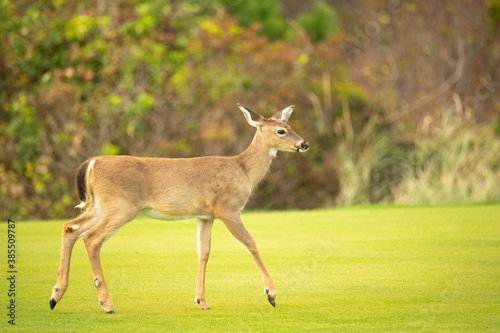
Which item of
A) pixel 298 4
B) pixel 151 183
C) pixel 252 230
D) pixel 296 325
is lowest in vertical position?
pixel 298 4

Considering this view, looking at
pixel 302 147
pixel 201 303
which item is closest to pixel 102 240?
pixel 201 303

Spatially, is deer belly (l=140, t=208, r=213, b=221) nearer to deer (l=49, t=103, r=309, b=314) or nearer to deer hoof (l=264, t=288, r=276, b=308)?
deer (l=49, t=103, r=309, b=314)

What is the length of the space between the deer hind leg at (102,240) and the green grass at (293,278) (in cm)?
19

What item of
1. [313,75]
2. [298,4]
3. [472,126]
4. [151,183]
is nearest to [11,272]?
[151,183]

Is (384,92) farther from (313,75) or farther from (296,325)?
(296,325)

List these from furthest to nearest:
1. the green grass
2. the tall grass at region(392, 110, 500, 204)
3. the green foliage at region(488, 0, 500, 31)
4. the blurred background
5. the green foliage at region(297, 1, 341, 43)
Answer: the green foliage at region(297, 1, 341, 43) < the green foliage at region(488, 0, 500, 31) < the blurred background < the tall grass at region(392, 110, 500, 204) < the green grass

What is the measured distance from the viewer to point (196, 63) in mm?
26266

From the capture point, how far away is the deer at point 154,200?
344 inches

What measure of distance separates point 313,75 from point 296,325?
789 inches

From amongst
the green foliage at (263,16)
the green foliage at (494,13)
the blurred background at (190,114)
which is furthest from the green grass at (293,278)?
the green foliage at (263,16)

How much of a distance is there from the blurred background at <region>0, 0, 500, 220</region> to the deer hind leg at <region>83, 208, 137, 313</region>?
12.1 meters

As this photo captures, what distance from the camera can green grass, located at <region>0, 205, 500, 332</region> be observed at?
8102 mm

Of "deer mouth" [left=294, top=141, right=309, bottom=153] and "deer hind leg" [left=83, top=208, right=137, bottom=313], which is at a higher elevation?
"deer mouth" [left=294, top=141, right=309, bottom=153]

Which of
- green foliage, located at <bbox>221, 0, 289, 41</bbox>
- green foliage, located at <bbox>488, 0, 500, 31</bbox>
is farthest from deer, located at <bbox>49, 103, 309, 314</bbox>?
green foliage, located at <bbox>221, 0, 289, 41</bbox>
